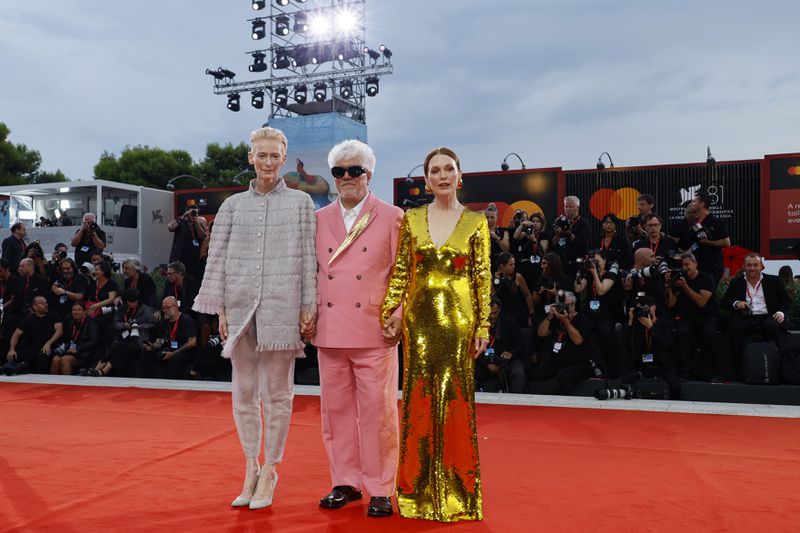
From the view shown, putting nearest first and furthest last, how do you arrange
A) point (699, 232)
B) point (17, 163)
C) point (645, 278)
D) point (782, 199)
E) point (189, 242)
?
point (645, 278)
point (699, 232)
point (189, 242)
point (782, 199)
point (17, 163)

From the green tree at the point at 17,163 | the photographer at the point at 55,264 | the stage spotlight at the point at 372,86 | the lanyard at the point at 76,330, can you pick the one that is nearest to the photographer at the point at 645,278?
the lanyard at the point at 76,330

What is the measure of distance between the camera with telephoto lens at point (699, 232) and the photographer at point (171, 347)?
19.5ft

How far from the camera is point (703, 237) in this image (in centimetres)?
796

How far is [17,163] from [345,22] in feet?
84.4

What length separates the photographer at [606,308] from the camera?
750 cm

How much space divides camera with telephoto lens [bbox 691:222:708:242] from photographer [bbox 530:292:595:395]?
65.0 inches

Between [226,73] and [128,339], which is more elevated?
[226,73]

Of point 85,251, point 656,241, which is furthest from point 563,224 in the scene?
point 85,251

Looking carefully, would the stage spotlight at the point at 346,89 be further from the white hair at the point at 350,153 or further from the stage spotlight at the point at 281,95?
the white hair at the point at 350,153

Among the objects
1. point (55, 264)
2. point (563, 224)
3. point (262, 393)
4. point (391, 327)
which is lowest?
point (262, 393)

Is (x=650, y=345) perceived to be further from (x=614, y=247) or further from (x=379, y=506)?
(x=379, y=506)

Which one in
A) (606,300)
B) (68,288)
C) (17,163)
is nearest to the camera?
(606,300)

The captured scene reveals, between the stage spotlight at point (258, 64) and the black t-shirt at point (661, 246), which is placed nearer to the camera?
the black t-shirt at point (661, 246)

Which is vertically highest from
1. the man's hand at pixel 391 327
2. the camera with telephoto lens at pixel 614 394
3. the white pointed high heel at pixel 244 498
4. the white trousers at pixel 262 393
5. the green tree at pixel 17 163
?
the green tree at pixel 17 163
